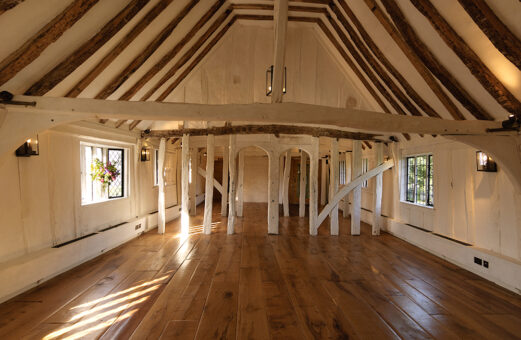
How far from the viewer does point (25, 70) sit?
3469mm

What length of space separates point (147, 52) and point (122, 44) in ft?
2.06

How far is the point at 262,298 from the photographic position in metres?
4.07

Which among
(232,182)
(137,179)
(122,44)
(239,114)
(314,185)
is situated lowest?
(314,185)

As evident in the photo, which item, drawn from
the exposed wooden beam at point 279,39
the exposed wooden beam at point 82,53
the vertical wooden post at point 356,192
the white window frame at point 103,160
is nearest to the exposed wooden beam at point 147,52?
the exposed wooden beam at point 82,53

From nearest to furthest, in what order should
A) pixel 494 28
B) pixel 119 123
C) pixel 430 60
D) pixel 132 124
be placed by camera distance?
1. pixel 494 28
2. pixel 430 60
3. pixel 119 123
4. pixel 132 124

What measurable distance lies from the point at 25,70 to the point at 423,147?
812 centimetres

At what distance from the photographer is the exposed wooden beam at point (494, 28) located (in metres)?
3.22

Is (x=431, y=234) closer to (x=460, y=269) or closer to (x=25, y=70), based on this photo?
(x=460, y=269)

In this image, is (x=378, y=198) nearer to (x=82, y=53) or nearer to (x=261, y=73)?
(x=261, y=73)

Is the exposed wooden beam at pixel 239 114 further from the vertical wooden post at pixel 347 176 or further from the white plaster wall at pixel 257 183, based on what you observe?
the white plaster wall at pixel 257 183

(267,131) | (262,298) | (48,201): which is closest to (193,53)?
(267,131)

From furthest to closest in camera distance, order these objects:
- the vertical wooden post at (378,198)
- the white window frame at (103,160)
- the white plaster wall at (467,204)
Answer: the vertical wooden post at (378,198), the white window frame at (103,160), the white plaster wall at (467,204)

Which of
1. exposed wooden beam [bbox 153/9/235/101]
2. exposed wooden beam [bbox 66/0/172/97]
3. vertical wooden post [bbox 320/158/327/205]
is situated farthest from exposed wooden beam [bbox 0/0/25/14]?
vertical wooden post [bbox 320/158/327/205]

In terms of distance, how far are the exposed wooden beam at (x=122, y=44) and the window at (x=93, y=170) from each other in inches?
88.6
